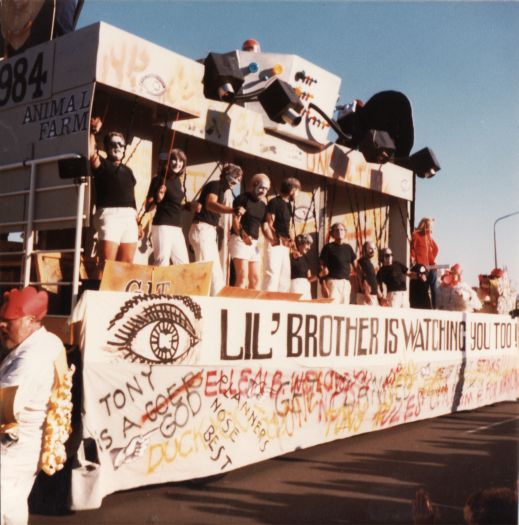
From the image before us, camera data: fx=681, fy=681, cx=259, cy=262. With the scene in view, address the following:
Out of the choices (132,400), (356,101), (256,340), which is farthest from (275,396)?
(356,101)

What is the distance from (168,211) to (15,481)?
4044 mm

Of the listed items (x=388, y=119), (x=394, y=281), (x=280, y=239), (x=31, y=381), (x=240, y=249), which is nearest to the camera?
(x=31, y=381)

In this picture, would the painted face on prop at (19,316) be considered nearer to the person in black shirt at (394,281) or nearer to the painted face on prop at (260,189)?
the painted face on prop at (260,189)

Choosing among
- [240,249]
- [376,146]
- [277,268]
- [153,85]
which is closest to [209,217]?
[240,249]

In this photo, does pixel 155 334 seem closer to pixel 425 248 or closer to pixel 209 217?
pixel 209 217

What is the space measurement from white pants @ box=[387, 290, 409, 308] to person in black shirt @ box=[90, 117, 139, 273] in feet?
19.9

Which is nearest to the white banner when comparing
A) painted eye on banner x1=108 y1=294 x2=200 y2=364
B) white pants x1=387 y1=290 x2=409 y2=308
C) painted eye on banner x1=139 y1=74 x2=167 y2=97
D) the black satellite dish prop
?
painted eye on banner x1=108 y1=294 x2=200 y2=364

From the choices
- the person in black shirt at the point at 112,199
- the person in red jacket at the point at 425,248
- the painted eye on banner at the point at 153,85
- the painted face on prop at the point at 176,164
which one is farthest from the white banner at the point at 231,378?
the person in red jacket at the point at 425,248

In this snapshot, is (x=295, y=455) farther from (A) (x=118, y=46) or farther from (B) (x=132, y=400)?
(A) (x=118, y=46)

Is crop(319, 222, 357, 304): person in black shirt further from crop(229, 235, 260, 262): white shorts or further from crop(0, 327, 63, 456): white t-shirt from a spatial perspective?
crop(0, 327, 63, 456): white t-shirt

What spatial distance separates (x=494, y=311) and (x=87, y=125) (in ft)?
34.9

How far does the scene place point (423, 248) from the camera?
13438mm

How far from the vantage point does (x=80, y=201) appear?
5945 mm

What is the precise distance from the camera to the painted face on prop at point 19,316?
4211 mm
